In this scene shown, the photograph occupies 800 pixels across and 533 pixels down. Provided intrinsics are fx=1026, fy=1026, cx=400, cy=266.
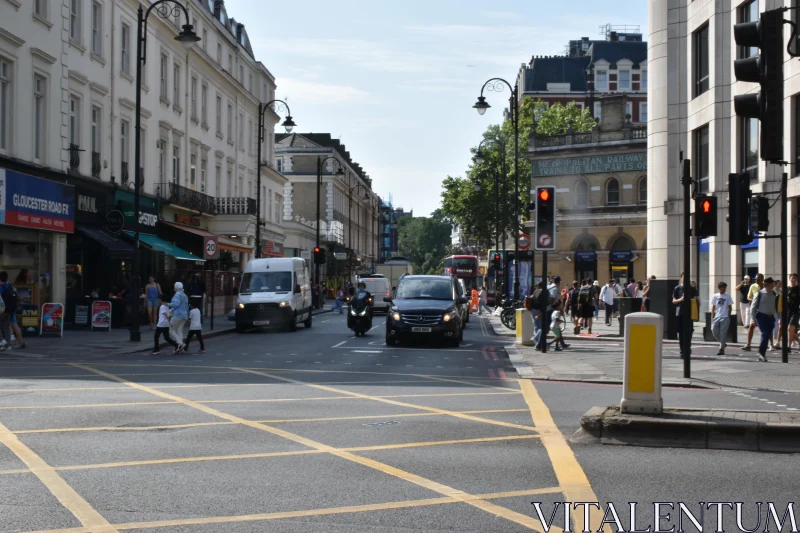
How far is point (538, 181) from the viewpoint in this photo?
71.1 m

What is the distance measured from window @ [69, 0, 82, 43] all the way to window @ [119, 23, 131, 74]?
4106 mm

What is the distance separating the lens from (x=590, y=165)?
226 ft

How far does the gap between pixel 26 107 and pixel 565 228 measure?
45898mm

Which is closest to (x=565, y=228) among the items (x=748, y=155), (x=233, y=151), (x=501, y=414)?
(x=233, y=151)

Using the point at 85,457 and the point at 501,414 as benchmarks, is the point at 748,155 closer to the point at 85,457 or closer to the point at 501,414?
the point at 501,414

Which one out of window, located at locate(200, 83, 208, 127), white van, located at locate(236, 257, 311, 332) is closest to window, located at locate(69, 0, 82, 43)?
white van, located at locate(236, 257, 311, 332)

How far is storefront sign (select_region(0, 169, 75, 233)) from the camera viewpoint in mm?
26656

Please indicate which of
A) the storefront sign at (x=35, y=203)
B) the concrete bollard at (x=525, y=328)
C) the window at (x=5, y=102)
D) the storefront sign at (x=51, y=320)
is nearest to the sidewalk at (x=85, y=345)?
the storefront sign at (x=51, y=320)

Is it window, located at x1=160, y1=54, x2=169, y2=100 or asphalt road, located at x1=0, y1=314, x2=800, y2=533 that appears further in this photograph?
window, located at x1=160, y1=54, x2=169, y2=100

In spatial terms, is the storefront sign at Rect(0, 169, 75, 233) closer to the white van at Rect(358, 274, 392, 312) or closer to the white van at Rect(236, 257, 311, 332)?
the white van at Rect(236, 257, 311, 332)

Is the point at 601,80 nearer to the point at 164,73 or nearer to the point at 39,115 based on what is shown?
the point at 164,73

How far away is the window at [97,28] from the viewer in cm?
3472

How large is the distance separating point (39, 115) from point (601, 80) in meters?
81.4

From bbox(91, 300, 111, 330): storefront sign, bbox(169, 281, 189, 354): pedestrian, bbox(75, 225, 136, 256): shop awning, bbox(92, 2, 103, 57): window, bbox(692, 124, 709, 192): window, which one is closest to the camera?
bbox(169, 281, 189, 354): pedestrian
